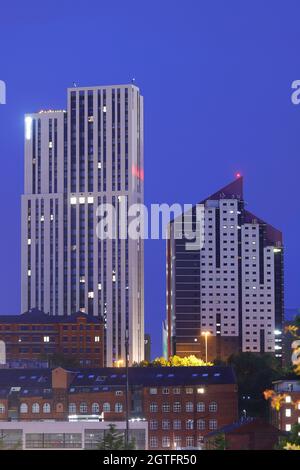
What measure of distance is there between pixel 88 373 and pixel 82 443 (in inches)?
326

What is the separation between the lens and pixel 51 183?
5194 cm

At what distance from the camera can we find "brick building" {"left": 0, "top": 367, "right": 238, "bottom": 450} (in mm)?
24266

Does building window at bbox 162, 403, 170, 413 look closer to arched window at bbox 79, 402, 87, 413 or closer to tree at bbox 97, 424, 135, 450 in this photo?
arched window at bbox 79, 402, 87, 413

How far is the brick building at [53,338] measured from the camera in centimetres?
4188

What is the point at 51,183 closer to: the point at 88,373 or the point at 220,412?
the point at 88,373

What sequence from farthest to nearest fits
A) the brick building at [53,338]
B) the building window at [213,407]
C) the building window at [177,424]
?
the brick building at [53,338], the building window at [213,407], the building window at [177,424]

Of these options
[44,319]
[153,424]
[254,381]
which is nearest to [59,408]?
[153,424]

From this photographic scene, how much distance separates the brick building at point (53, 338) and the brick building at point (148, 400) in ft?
49.7

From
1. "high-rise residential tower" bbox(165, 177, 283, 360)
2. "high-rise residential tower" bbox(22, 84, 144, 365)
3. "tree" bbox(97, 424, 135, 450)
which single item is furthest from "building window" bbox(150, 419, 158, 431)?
"high-rise residential tower" bbox(22, 84, 144, 365)

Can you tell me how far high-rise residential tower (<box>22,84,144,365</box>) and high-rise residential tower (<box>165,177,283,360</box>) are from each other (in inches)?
77.7

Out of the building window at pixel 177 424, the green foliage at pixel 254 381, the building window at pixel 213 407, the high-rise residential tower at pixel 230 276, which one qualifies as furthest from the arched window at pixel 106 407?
the high-rise residential tower at pixel 230 276

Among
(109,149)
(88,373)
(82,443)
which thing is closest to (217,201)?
(109,149)

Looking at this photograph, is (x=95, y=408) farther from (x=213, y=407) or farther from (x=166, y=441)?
(x=213, y=407)

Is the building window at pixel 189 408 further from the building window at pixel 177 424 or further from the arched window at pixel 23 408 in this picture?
the arched window at pixel 23 408
